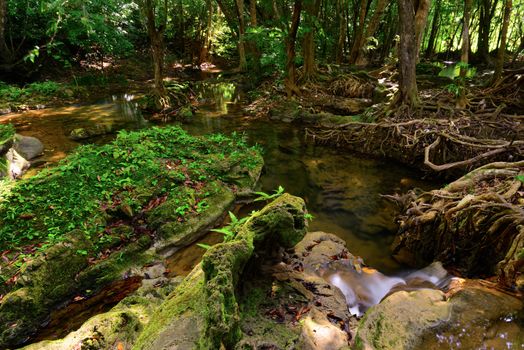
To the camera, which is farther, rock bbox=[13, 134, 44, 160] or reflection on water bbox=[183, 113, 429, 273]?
rock bbox=[13, 134, 44, 160]

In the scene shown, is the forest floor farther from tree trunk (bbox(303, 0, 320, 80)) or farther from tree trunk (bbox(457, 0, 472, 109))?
tree trunk (bbox(303, 0, 320, 80))

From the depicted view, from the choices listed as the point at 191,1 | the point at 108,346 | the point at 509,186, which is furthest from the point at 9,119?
the point at 191,1

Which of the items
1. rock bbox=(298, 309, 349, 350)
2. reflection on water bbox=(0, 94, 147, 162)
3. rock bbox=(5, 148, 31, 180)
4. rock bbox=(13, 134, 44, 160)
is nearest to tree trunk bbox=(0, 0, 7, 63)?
reflection on water bbox=(0, 94, 147, 162)

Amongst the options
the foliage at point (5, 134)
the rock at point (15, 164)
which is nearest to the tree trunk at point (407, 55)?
the rock at point (15, 164)

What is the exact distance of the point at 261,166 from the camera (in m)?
8.14

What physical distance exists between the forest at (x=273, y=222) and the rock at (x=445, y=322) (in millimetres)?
15

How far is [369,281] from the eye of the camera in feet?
15.9

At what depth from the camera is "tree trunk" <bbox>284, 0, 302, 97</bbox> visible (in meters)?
11.7

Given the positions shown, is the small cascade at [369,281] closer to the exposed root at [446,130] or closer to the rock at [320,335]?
the rock at [320,335]

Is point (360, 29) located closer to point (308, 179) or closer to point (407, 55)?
point (407, 55)

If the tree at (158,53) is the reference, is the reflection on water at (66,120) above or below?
below

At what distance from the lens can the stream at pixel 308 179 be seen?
471 cm

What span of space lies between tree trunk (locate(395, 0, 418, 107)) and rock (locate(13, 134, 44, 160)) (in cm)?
1035

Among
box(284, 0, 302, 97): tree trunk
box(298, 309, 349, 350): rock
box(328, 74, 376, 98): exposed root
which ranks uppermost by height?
box(284, 0, 302, 97): tree trunk
